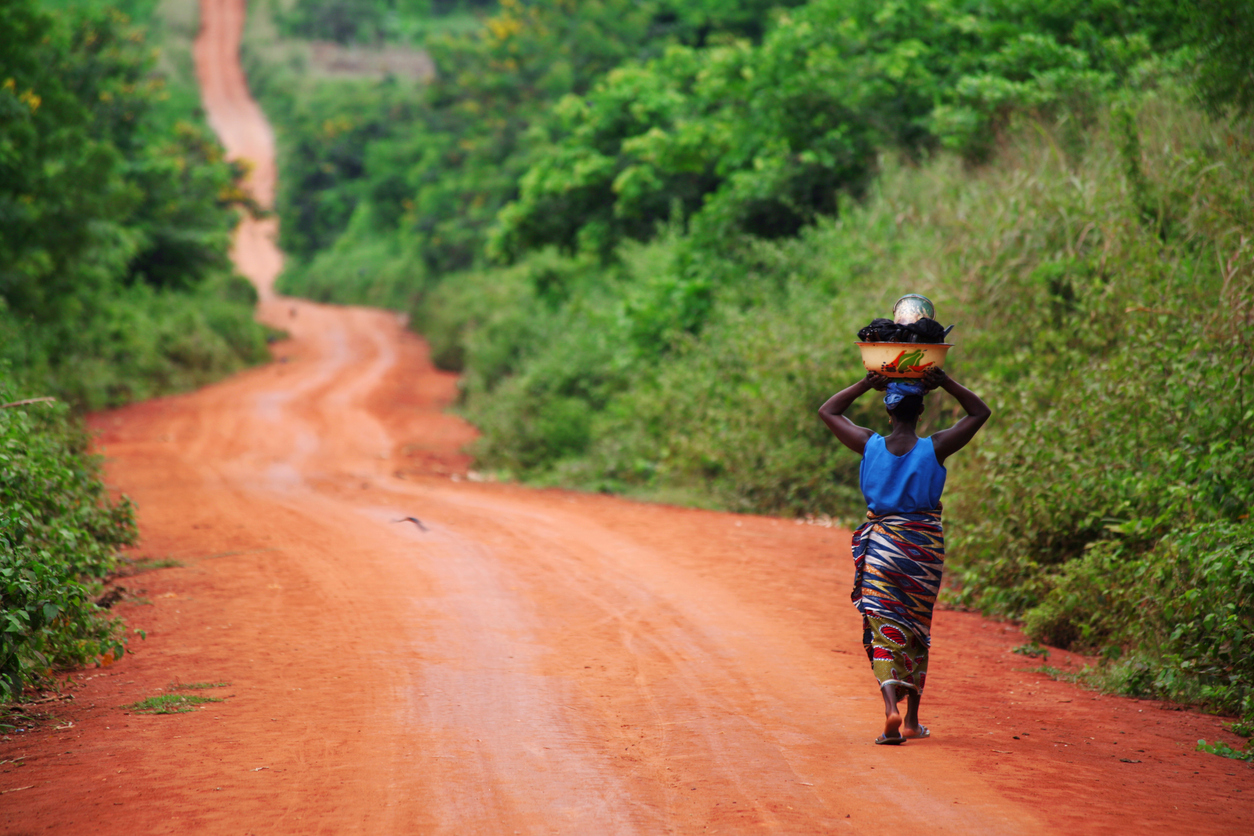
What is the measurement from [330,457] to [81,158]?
24.3 feet

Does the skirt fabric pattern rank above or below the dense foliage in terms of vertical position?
below

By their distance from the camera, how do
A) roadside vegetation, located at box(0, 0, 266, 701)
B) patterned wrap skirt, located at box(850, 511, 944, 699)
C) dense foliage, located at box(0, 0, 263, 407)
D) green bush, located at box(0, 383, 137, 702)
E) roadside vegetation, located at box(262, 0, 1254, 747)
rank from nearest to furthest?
patterned wrap skirt, located at box(850, 511, 944, 699)
green bush, located at box(0, 383, 137, 702)
roadside vegetation, located at box(0, 0, 266, 701)
roadside vegetation, located at box(262, 0, 1254, 747)
dense foliage, located at box(0, 0, 263, 407)

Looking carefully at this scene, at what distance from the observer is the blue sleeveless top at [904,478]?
15.4 ft

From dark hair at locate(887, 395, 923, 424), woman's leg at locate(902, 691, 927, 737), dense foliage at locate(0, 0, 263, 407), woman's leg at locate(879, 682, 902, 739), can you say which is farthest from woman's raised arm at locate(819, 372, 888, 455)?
dense foliage at locate(0, 0, 263, 407)

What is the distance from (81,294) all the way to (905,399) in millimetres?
20386

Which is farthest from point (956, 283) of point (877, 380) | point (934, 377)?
point (934, 377)

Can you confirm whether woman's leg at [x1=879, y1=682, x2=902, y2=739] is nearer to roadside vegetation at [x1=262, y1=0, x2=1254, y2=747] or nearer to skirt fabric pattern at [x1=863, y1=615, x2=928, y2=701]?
skirt fabric pattern at [x1=863, y1=615, x2=928, y2=701]

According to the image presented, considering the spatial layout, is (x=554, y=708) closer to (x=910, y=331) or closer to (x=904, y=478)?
(x=904, y=478)

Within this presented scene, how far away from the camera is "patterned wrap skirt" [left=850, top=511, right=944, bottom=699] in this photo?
473 cm

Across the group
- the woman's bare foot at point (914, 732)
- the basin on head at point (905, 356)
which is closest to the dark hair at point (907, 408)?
the basin on head at point (905, 356)

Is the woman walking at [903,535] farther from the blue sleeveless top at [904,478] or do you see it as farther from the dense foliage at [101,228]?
the dense foliage at [101,228]

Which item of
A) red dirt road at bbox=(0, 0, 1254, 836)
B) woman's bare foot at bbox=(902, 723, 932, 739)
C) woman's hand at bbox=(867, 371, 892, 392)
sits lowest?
red dirt road at bbox=(0, 0, 1254, 836)

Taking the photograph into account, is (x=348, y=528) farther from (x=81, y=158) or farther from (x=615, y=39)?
(x=615, y=39)

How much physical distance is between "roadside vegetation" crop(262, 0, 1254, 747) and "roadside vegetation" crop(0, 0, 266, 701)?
21.7 ft
